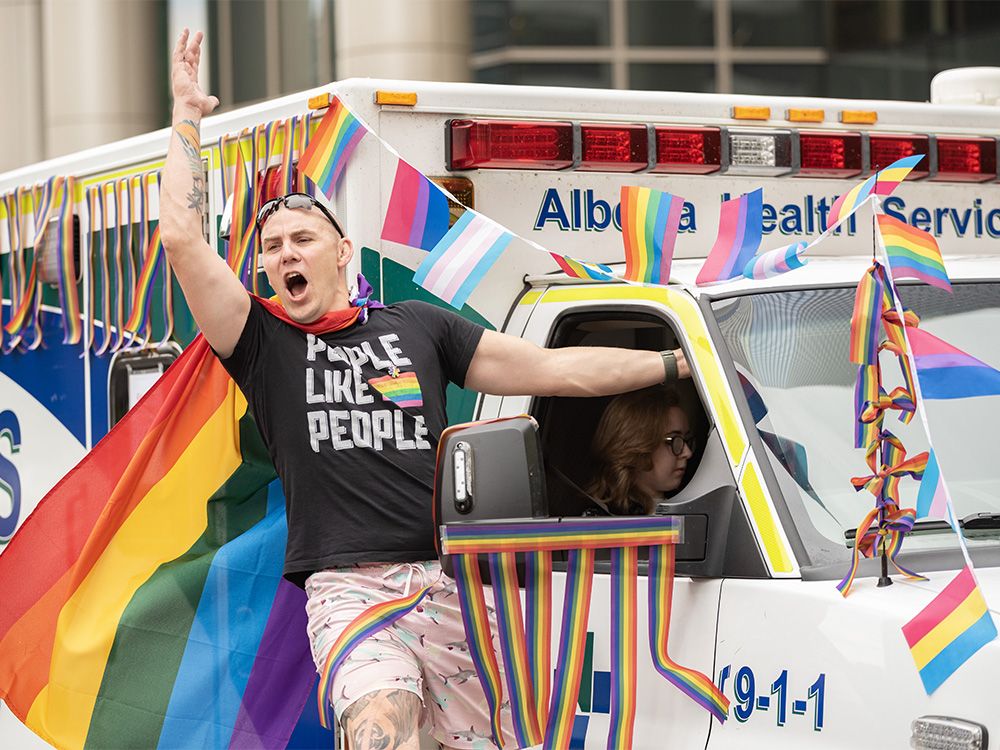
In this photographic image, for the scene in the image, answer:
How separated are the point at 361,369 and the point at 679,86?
1467 cm

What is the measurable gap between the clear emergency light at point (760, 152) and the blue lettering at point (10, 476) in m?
3.18

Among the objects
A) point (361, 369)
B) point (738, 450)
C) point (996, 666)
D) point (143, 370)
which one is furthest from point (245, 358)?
point (996, 666)

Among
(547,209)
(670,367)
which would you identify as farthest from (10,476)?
(670,367)

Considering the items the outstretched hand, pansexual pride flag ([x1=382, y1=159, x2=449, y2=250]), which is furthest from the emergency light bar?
the outstretched hand

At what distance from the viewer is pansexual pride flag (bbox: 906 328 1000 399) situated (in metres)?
3.50

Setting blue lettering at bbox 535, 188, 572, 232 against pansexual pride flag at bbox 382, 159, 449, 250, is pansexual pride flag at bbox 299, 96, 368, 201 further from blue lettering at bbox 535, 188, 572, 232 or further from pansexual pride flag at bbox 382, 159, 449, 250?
blue lettering at bbox 535, 188, 572, 232

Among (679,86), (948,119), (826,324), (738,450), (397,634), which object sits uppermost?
(679,86)

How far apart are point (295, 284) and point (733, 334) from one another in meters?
1.08

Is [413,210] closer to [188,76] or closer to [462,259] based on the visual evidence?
[462,259]

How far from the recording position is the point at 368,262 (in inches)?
174

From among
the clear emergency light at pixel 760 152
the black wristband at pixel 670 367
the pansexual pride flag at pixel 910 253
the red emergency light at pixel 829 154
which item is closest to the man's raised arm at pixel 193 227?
the black wristband at pixel 670 367

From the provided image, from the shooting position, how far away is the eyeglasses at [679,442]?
13.8 feet

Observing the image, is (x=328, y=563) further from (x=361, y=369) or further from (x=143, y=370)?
(x=143, y=370)

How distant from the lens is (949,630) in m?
3.05
